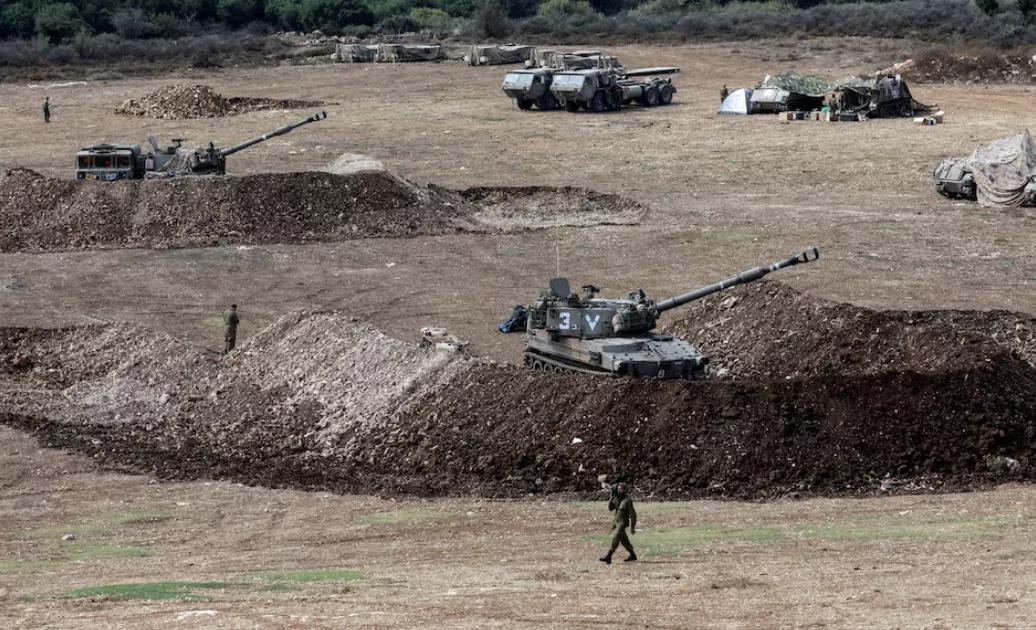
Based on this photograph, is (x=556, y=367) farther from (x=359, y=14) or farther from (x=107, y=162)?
(x=359, y=14)

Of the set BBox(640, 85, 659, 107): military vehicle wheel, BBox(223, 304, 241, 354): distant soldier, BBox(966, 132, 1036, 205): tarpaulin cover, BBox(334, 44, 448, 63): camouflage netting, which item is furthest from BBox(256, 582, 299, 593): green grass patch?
BBox(334, 44, 448, 63): camouflage netting

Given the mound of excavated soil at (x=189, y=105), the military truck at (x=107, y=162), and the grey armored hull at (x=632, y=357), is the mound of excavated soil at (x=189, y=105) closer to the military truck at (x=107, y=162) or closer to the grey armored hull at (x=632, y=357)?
the military truck at (x=107, y=162)

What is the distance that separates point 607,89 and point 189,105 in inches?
628

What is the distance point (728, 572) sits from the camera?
1953cm

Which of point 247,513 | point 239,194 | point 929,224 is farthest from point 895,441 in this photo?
point 239,194

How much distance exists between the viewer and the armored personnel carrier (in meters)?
27.0

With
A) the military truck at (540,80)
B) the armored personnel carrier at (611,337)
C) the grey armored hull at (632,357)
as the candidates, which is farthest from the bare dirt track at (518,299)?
the grey armored hull at (632,357)

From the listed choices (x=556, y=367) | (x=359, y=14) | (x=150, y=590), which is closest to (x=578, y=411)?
(x=556, y=367)

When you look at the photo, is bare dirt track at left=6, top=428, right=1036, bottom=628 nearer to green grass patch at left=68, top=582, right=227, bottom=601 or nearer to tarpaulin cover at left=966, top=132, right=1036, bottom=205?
green grass patch at left=68, top=582, right=227, bottom=601

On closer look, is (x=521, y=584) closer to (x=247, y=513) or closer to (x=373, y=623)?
(x=373, y=623)

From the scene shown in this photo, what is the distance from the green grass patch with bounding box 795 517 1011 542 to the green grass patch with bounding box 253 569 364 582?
18.6 ft

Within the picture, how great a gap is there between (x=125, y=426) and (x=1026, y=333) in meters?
15.8

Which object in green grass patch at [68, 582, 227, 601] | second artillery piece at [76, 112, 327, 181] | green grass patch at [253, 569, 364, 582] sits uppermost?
second artillery piece at [76, 112, 327, 181]

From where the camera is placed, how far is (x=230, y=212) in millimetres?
44219
